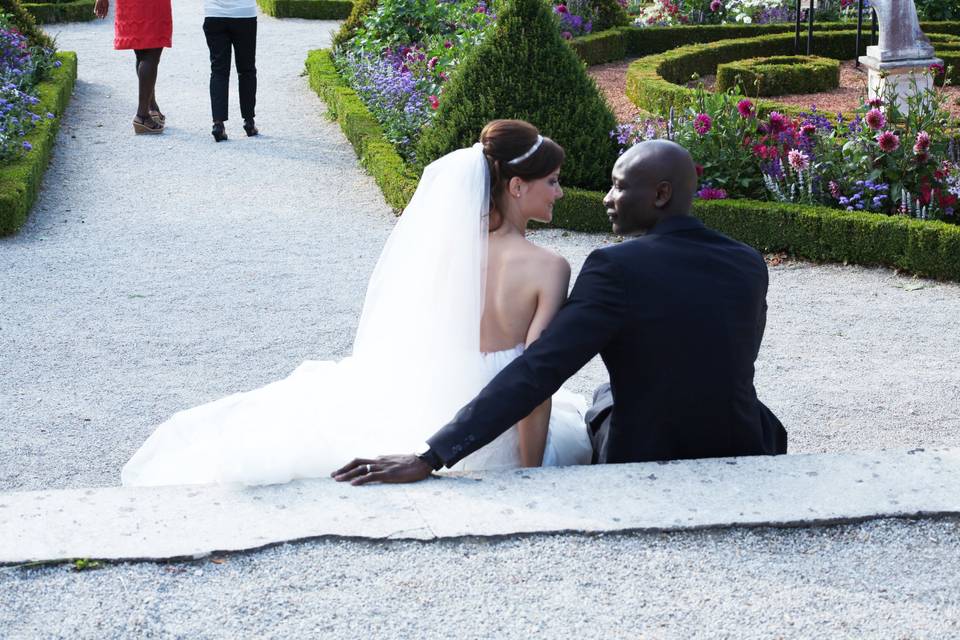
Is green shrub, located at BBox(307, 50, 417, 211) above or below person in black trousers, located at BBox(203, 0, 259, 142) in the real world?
below

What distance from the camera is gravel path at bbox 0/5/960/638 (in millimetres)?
2582

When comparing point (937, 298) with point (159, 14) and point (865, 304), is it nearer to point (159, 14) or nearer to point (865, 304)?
point (865, 304)

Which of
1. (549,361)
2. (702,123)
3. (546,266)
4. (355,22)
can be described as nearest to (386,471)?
(549,361)

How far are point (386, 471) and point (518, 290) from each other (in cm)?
66

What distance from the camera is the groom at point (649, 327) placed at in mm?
2965

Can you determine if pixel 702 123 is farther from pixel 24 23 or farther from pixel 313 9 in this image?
pixel 313 9

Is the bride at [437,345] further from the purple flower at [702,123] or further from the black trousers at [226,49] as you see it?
the black trousers at [226,49]

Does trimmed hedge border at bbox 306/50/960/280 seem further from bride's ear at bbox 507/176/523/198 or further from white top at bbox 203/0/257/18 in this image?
bride's ear at bbox 507/176/523/198

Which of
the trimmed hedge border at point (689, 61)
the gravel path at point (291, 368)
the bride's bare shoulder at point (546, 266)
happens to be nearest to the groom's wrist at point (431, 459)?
the gravel path at point (291, 368)

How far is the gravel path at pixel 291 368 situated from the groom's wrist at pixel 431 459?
30 cm

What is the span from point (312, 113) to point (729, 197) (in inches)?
190

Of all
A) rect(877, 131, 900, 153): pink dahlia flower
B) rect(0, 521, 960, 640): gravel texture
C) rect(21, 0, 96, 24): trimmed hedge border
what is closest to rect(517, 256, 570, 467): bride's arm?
rect(0, 521, 960, 640): gravel texture

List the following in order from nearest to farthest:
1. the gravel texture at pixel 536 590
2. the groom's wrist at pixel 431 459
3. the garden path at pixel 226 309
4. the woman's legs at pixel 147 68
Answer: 1. the gravel texture at pixel 536 590
2. the groom's wrist at pixel 431 459
3. the garden path at pixel 226 309
4. the woman's legs at pixel 147 68

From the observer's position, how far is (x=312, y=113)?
11.1 m
